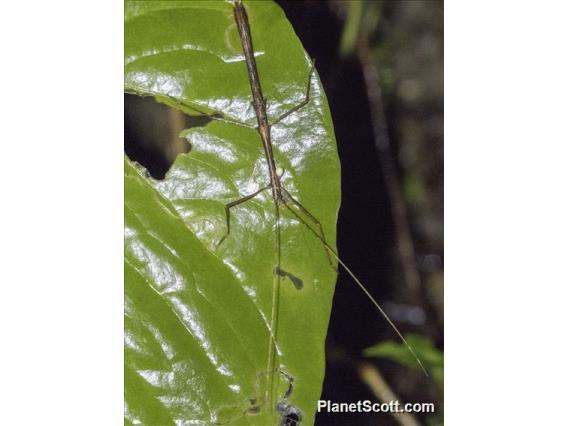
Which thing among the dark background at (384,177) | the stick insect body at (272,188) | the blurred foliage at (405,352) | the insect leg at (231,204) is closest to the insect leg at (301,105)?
the stick insect body at (272,188)

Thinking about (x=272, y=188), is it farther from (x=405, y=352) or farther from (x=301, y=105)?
(x=405, y=352)

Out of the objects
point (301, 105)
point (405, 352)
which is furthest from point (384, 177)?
point (301, 105)

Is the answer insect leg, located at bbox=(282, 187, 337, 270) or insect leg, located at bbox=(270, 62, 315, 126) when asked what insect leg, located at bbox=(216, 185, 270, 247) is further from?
insect leg, located at bbox=(270, 62, 315, 126)

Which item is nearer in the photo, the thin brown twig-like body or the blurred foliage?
the thin brown twig-like body

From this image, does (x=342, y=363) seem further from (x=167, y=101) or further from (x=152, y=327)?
(x=167, y=101)

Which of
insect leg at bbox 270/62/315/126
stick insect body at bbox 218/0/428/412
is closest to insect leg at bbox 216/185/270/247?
stick insect body at bbox 218/0/428/412

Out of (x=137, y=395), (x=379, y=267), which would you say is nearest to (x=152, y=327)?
(x=137, y=395)
